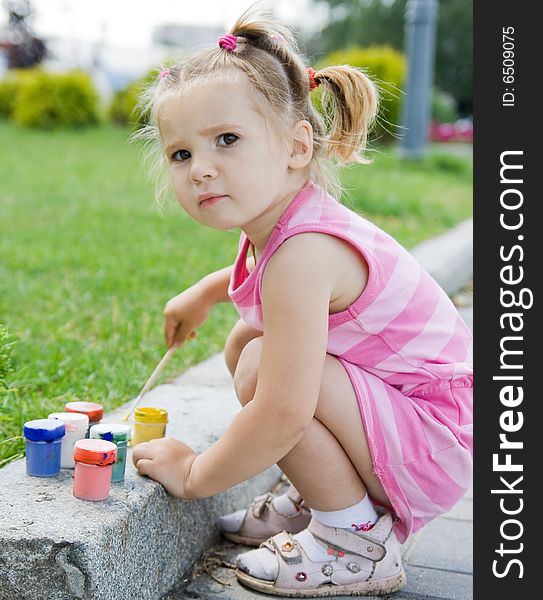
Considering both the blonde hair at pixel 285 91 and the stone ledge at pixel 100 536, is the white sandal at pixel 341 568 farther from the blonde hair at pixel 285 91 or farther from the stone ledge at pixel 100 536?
the blonde hair at pixel 285 91

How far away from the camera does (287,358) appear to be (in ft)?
5.59

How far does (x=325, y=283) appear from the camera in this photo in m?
1.74

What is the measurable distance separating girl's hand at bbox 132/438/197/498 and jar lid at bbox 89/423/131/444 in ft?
0.19

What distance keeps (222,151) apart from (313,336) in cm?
39

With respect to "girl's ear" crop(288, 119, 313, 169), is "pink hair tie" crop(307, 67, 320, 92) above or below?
above

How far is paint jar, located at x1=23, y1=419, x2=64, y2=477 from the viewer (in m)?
1.75

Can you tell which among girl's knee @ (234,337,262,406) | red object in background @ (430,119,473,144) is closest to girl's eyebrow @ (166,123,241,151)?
girl's knee @ (234,337,262,406)

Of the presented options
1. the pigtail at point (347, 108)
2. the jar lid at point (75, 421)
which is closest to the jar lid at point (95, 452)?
the jar lid at point (75, 421)

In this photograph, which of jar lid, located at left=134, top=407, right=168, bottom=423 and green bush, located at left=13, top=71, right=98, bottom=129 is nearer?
jar lid, located at left=134, top=407, right=168, bottom=423

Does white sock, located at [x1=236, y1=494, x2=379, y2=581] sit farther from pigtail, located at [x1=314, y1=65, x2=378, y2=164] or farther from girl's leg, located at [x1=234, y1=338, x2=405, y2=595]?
pigtail, located at [x1=314, y1=65, x2=378, y2=164]

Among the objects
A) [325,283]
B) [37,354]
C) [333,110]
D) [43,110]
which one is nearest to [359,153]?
[333,110]

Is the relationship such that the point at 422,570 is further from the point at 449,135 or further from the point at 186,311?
the point at 449,135

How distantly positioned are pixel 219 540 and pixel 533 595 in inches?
32.0

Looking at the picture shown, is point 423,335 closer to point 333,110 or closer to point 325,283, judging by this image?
point 325,283
